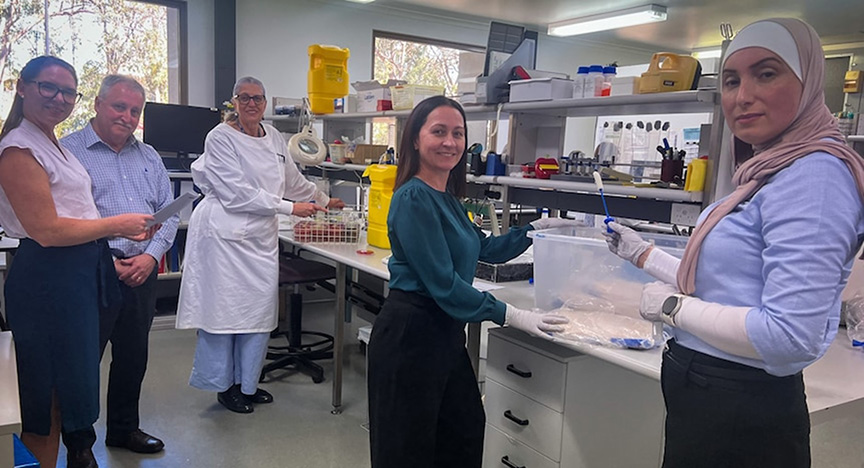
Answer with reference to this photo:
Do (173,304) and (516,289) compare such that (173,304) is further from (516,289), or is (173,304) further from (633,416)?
(633,416)

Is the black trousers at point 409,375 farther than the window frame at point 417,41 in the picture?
No

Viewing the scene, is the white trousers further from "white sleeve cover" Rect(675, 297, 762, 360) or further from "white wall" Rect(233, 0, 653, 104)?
"white wall" Rect(233, 0, 653, 104)

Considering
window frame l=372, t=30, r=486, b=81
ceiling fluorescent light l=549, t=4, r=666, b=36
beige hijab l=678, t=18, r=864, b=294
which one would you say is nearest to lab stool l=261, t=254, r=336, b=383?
beige hijab l=678, t=18, r=864, b=294

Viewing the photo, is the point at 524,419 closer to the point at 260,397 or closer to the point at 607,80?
the point at 607,80

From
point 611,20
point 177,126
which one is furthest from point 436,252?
point 611,20

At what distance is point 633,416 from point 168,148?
12.8ft

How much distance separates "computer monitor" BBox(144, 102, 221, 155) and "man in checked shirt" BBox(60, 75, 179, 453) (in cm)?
223

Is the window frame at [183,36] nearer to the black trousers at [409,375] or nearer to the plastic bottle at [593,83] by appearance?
the plastic bottle at [593,83]

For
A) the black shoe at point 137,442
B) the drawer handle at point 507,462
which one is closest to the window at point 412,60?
the black shoe at point 137,442

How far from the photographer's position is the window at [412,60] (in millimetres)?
6391

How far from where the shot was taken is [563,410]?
1784mm

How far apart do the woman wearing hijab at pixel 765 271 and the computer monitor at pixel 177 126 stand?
13.8 ft

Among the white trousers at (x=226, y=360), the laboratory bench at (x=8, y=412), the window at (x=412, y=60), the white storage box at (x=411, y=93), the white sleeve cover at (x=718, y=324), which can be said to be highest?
the window at (x=412, y=60)

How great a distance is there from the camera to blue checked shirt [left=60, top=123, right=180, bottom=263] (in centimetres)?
221
